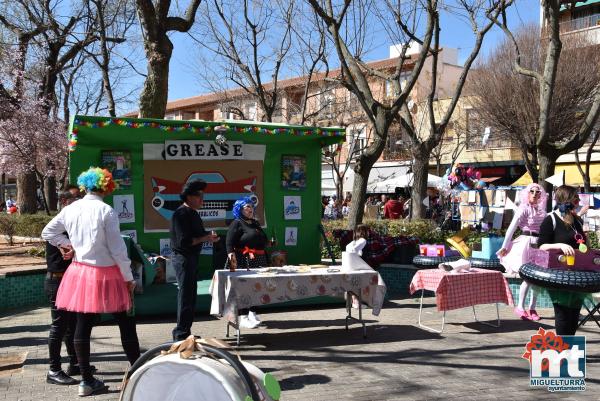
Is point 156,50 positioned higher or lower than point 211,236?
higher

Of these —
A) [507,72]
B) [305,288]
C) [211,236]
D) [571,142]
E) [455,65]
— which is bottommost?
[305,288]

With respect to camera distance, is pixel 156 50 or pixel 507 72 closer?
pixel 156 50

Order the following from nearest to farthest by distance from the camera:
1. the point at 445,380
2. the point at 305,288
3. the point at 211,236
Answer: the point at 445,380 → the point at 211,236 → the point at 305,288

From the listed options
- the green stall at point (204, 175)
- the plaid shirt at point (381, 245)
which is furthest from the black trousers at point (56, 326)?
the plaid shirt at point (381, 245)

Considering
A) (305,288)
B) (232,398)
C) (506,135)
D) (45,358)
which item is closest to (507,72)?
(506,135)

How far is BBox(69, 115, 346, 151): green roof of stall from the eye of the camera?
339 inches

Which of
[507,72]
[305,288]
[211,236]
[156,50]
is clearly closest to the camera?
[211,236]

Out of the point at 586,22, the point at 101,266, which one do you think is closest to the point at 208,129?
the point at 101,266

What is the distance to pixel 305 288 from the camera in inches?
272

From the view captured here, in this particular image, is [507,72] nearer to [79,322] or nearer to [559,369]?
[559,369]

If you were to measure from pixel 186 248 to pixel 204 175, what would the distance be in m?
4.26

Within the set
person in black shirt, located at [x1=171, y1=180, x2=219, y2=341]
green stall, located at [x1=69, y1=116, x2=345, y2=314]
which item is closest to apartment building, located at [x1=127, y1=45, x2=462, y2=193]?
green stall, located at [x1=69, y1=116, x2=345, y2=314]

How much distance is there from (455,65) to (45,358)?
3942 cm

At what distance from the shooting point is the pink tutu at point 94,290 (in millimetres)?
4836
